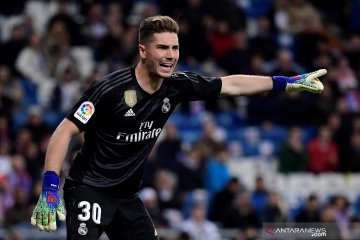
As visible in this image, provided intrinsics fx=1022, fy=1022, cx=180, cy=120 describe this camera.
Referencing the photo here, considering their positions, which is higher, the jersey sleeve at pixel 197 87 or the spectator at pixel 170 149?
the jersey sleeve at pixel 197 87

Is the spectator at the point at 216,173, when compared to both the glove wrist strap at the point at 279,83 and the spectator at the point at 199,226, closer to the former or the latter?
the spectator at the point at 199,226

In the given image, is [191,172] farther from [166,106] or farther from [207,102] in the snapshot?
[166,106]

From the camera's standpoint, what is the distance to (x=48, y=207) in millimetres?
7219

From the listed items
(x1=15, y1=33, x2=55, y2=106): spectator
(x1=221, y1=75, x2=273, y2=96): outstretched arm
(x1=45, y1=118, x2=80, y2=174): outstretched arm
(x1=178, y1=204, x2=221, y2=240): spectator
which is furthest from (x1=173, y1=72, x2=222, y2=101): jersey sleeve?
(x1=15, y1=33, x2=55, y2=106): spectator

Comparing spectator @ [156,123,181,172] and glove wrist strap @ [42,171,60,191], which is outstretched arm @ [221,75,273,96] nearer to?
glove wrist strap @ [42,171,60,191]

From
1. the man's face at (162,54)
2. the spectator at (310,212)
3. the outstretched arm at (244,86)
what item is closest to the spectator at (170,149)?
the spectator at (310,212)

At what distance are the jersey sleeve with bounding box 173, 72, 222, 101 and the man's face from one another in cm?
34

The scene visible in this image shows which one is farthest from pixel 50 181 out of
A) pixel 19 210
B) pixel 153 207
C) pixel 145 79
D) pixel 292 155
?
pixel 292 155

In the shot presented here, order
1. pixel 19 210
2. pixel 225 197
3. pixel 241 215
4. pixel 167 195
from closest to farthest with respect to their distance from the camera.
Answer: pixel 19 210 → pixel 241 215 → pixel 167 195 → pixel 225 197

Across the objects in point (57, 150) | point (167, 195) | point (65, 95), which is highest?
point (65, 95)

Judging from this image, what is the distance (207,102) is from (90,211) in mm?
9318

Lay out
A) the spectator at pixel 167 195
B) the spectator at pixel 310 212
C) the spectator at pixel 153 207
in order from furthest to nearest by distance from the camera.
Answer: the spectator at pixel 167 195
the spectator at pixel 153 207
the spectator at pixel 310 212

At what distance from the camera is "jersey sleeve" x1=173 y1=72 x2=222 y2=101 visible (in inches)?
315

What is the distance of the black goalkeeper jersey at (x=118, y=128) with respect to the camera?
7516 mm
